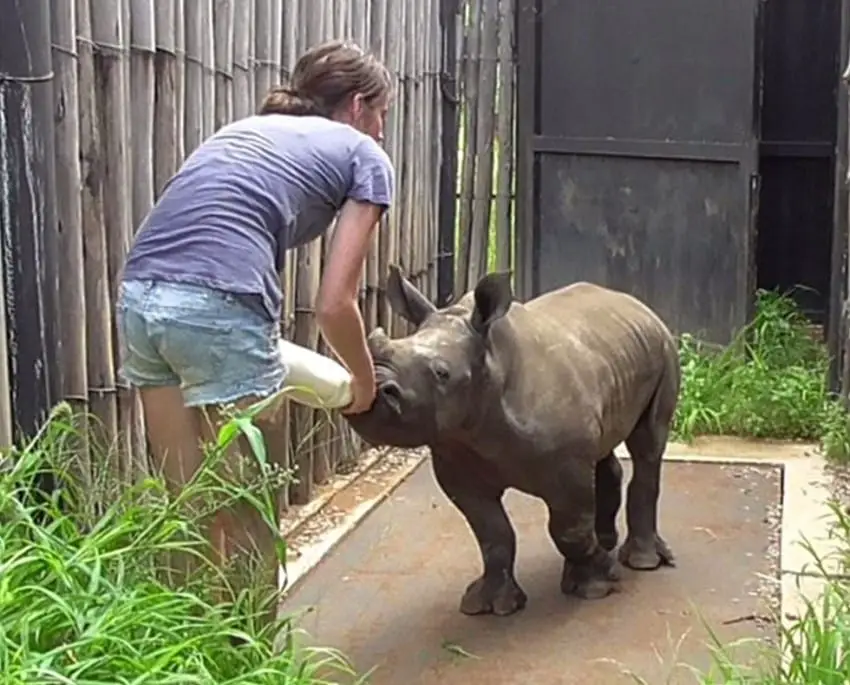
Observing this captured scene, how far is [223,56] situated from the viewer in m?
5.32

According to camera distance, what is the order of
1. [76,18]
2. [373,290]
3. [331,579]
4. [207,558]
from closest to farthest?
[207,558] < [76,18] < [331,579] < [373,290]

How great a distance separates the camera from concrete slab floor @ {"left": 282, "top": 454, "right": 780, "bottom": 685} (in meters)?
4.42

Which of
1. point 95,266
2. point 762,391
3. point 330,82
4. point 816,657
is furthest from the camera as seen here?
point 762,391

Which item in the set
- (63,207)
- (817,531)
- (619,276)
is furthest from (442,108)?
(63,207)

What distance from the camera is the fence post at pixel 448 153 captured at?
7.72 meters

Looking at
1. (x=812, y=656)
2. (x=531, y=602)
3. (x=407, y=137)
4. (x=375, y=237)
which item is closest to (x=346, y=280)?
(x=812, y=656)

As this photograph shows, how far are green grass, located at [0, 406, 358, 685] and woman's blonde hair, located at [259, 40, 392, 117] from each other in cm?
99

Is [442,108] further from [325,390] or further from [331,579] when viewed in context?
[325,390]

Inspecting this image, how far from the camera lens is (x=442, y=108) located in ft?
25.3

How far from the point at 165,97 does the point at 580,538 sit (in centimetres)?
184

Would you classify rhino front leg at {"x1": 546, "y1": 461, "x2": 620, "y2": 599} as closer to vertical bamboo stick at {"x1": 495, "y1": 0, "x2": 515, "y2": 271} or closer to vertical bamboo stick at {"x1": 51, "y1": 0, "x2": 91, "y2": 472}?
vertical bamboo stick at {"x1": 51, "y1": 0, "x2": 91, "y2": 472}

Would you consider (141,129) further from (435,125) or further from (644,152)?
(644,152)

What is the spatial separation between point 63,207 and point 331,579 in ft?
5.20

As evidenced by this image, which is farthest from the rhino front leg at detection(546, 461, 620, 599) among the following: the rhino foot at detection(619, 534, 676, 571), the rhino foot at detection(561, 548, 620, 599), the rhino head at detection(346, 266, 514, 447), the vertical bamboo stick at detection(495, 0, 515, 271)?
Answer: the vertical bamboo stick at detection(495, 0, 515, 271)
